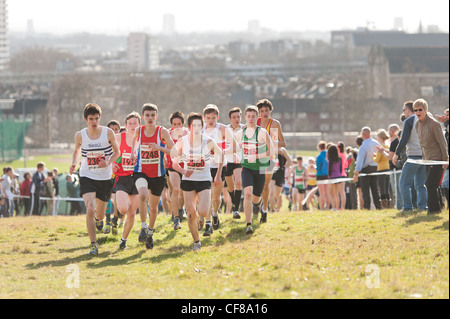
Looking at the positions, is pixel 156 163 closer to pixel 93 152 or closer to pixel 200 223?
pixel 93 152

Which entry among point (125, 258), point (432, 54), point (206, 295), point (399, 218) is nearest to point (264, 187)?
point (399, 218)

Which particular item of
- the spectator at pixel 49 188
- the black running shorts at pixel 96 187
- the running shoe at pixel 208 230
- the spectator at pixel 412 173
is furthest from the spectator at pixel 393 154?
the spectator at pixel 49 188

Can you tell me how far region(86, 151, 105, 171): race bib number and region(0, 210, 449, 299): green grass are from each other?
1408mm

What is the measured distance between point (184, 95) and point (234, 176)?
13309 centimetres

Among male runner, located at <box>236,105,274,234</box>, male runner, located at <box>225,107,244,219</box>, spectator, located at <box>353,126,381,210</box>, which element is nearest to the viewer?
male runner, located at <box>236,105,274,234</box>

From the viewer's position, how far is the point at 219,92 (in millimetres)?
170125

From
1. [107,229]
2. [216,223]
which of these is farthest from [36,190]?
[216,223]

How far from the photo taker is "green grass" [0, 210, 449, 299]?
1002 cm

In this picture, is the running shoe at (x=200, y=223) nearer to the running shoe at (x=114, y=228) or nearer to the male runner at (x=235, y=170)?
the male runner at (x=235, y=170)

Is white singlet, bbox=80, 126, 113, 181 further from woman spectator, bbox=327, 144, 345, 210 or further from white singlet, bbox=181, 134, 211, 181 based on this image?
woman spectator, bbox=327, 144, 345, 210

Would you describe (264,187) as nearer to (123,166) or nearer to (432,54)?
(123,166)

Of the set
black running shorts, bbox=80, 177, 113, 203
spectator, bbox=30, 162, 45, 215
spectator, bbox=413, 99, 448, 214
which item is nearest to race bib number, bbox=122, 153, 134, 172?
black running shorts, bbox=80, 177, 113, 203

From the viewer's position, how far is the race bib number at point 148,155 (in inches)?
559
